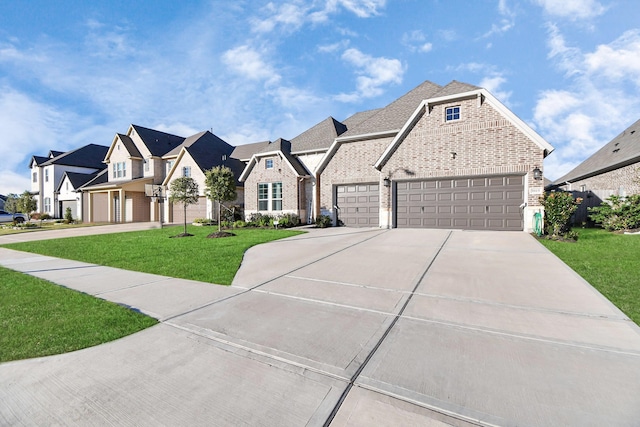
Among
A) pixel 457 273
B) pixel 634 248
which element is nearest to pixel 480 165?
pixel 634 248

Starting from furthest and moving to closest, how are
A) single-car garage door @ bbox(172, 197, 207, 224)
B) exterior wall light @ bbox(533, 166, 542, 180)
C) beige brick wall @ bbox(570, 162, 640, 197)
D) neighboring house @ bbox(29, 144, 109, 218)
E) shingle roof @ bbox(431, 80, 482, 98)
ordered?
neighboring house @ bbox(29, 144, 109, 218) → single-car garage door @ bbox(172, 197, 207, 224) → beige brick wall @ bbox(570, 162, 640, 197) → shingle roof @ bbox(431, 80, 482, 98) → exterior wall light @ bbox(533, 166, 542, 180)

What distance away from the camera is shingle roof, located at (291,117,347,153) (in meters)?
18.4

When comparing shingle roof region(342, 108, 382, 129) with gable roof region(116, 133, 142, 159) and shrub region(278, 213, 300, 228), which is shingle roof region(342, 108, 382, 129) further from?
gable roof region(116, 133, 142, 159)

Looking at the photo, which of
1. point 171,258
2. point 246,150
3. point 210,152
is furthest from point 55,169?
point 171,258

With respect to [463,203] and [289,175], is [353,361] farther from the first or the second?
[289,175]

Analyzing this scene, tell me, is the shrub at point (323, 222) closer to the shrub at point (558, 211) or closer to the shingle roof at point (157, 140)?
the shrub at point (558, 211)

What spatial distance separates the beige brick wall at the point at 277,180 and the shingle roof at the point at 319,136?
6.01 feet

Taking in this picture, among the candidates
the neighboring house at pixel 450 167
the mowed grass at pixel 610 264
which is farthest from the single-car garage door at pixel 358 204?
the mowed grass at pixel 610 264

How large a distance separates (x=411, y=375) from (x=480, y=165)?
12.4m

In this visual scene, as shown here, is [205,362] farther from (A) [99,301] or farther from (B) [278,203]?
(B) [278,203]

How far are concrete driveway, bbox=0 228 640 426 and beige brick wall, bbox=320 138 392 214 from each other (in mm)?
11310

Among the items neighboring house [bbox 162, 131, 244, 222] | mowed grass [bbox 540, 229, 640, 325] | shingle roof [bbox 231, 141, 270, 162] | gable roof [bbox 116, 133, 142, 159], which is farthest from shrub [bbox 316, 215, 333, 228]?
gable roof [bbox 116, 133, 142, 159]

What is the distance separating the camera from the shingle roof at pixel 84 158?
31.7 m

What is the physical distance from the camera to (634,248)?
7859 mm
